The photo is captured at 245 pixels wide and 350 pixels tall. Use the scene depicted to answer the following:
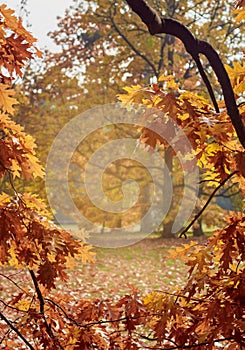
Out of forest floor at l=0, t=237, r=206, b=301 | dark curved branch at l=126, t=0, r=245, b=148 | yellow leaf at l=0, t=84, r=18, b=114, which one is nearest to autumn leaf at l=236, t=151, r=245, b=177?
dark curved branch at l=126, t=0, r=245, b=148

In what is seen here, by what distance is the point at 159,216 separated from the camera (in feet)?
64.6

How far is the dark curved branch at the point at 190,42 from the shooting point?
1.66 meters

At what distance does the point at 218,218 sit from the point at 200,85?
17.0 ft

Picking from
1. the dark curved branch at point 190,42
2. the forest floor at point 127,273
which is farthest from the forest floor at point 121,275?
the dark curved branch at point 190,42

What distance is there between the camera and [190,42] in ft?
5.86

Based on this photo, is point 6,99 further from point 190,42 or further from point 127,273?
point 127,273

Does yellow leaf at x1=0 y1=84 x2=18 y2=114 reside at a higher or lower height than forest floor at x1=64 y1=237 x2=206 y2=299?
higher

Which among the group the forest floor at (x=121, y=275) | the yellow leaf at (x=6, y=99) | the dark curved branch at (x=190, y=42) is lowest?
the forest floor at (x=121, y=275)

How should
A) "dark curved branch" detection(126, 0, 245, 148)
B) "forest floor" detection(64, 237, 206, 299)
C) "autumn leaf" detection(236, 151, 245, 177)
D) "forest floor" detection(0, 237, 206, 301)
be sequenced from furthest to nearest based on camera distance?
"forest floor" detection(64, 237, 206, 299), "forest floor" detection(0, 237, 206, 301), "autumn leaf" detection(236, 151, 245, 177), "dark curved branch" detection(126, 0, 245, 148)

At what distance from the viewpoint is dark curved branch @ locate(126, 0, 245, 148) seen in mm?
1664

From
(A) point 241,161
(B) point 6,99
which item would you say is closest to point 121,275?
(B) point 6,99

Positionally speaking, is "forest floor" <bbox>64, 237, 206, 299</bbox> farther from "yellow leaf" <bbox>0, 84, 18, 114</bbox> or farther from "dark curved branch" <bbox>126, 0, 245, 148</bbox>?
"dark curved branch" <bbox>126, 0, 245, 148</bbox>

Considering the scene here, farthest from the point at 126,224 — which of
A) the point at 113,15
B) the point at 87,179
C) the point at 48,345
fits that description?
the point at 48,345

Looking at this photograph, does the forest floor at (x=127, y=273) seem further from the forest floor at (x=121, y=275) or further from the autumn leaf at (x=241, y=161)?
the autumn leaf at (x=241, y=161)
